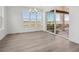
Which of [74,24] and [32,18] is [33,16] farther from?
[74,24]

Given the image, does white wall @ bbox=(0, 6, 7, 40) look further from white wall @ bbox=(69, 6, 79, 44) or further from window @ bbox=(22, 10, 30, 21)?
white wall @ bbox=(69, 6, 79, 44)

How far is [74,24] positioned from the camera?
1.65 m

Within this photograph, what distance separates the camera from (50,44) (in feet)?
5.71

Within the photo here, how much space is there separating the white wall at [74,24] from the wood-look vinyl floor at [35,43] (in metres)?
0.09

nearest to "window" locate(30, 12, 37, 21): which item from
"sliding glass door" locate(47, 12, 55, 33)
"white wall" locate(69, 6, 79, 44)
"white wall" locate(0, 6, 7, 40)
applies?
"sliding glass door" locate(47, 12, 55, 33)

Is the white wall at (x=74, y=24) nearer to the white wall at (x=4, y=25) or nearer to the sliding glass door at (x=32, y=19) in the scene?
the sliding glass door at (x=32, y=19)

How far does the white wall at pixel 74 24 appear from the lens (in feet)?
5.41

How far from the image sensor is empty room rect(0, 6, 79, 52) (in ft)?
5.49

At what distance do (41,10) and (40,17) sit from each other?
0.12m

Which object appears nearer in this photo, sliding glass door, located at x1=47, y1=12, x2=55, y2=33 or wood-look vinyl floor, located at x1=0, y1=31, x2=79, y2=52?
wood-look vinyl floor, located at x1=0, y1=31, x2=79, y2=52

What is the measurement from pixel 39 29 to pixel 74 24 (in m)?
0.56

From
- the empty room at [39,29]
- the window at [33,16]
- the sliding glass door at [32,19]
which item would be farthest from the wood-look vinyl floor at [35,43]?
the window at [33,16]

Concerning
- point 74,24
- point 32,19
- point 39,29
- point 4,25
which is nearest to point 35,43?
point 39,29
